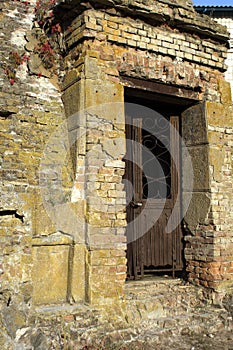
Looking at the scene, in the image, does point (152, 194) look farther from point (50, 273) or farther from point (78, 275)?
point (50, 273)

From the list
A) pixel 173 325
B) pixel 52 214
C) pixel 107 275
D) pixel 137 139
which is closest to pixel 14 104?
pixel 52 214

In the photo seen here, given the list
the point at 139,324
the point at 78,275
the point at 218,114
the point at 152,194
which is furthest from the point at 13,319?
the point at 218,114

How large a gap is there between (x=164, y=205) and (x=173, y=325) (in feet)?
5.32

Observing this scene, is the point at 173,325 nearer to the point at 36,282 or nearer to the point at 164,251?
Result: the point at 164,251

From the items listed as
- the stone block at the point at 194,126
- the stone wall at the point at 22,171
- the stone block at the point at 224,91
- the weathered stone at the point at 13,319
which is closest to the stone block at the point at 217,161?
the stone block at the point at 194,126

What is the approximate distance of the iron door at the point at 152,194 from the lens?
552 cm

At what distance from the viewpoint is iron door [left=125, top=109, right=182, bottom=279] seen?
18.1 feet

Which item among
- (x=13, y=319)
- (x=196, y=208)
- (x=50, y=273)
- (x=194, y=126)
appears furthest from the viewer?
(x=194, y=126)

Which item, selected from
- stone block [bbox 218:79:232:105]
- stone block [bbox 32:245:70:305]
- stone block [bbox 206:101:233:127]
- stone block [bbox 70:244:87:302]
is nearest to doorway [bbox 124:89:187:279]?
stone block [bbox 206:101:233:127]

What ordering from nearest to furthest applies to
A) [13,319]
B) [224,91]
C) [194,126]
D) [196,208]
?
[13,319] < [196,208] < [194,126] < [224,91]

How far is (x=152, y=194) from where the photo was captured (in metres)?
5.81

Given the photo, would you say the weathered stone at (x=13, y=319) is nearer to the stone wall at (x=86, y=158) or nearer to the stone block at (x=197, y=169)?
the stone wall at (x=86, y=158)

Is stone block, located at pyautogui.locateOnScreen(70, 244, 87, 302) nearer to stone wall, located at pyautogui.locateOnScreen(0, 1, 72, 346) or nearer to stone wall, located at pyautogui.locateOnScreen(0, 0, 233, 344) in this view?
stone wall, located at pyautogui.locateOnScreen(0, 0, 233, 344)

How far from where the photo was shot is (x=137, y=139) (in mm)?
5637
